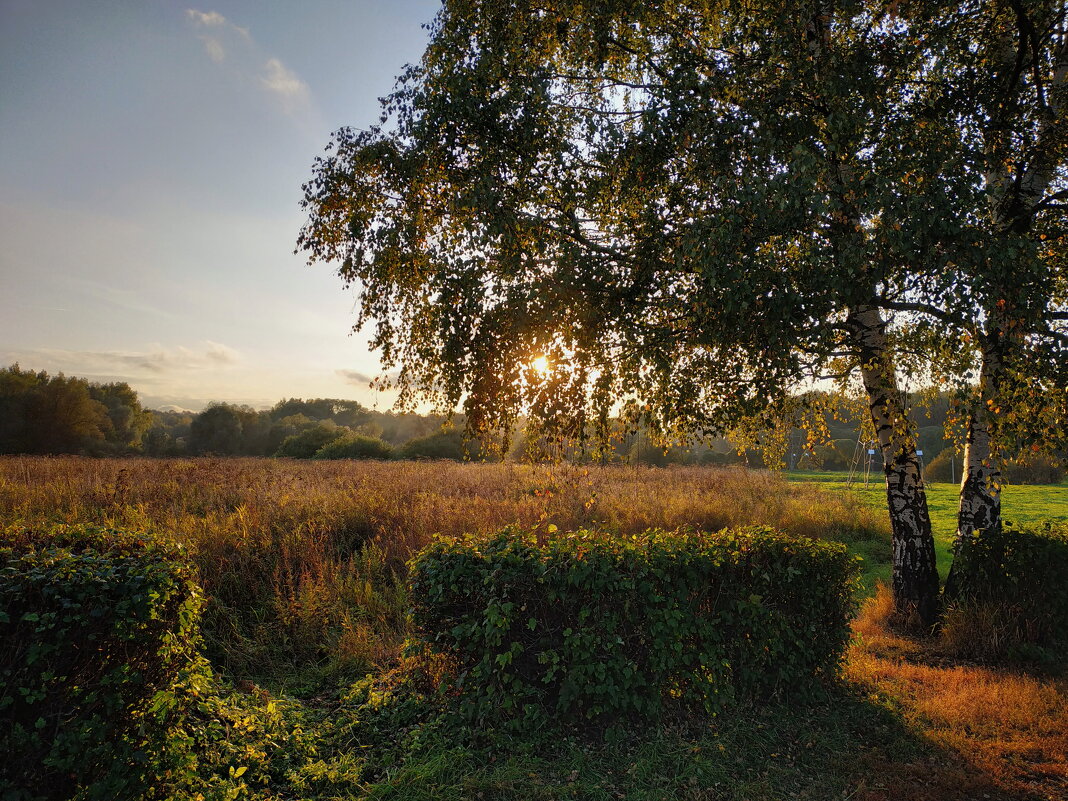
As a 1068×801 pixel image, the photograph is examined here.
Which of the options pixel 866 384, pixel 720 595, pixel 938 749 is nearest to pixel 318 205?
pixel 720 595

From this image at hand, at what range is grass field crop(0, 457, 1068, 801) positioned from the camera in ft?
13.4

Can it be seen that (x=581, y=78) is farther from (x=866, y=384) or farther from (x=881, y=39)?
(x=866, y=384)

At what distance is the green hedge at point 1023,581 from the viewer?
262 inches

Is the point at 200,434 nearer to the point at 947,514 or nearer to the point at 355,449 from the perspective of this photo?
the point at 355,449

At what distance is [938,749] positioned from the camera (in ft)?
15.3

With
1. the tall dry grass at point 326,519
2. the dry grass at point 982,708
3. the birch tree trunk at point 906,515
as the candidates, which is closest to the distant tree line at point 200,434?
the tall dry grass at point 326,519

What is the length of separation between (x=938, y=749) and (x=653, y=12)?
26.9ft

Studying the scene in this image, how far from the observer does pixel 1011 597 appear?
22.5 feet

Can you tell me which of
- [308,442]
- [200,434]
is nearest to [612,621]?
[308,442]

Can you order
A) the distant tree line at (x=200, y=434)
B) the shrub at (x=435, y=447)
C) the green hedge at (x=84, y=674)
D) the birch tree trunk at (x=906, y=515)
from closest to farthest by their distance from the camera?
the green hedge at (x=84, y=674) → the birch tree trunk at (x=906, y=515) → the distant tree line at (x=200, y=434) → the shrub at (x=435, y=447)

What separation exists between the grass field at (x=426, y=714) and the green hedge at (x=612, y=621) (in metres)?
0.33

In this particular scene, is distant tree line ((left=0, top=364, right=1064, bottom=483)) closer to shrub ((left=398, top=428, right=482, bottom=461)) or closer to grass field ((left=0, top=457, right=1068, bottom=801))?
shrub ((left=398, top=428, right=482, bottom=461))

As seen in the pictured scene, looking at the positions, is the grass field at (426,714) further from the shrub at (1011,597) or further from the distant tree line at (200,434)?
the distant tree line at (200,434)

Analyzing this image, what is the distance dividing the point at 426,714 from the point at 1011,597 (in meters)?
7.24
